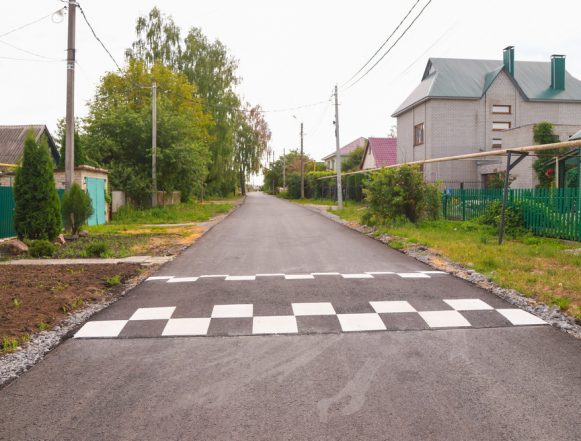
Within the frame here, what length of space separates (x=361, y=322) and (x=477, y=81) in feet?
97.0

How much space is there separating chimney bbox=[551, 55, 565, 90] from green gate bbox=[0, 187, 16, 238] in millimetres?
31101

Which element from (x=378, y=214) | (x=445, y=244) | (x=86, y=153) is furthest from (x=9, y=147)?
(x=445, y=244)

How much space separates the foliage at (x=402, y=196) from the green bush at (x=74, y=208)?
875cm

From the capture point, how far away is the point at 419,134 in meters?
31.7

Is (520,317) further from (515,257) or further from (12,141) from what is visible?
(12,141)

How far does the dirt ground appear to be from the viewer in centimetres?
499

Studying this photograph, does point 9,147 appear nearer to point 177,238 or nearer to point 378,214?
point 177,238

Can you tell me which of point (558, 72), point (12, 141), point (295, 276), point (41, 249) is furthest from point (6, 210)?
point (558, 72)

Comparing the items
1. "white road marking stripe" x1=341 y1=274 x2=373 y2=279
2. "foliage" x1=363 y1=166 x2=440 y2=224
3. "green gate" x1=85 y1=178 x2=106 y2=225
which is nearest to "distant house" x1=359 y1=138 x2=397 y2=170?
"foliage" x1=363 y1=166 x2=440 y2=224

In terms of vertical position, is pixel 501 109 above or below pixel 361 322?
above

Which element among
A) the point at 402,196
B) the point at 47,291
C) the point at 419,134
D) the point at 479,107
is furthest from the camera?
the point at 419,134

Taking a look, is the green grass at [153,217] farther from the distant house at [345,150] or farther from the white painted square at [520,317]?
the distant house at [345,150]

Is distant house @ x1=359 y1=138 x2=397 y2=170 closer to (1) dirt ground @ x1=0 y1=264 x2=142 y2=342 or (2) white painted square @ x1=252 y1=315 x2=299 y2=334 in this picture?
(1) dirt ground @ x1=0 y1=264 x2=142 y2=342

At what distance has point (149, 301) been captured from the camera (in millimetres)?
6051
